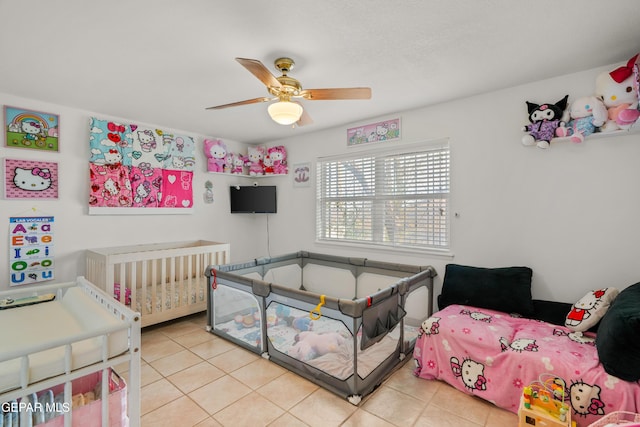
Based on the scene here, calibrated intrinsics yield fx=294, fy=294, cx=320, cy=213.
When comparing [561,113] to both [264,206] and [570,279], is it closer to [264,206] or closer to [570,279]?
[570,279]

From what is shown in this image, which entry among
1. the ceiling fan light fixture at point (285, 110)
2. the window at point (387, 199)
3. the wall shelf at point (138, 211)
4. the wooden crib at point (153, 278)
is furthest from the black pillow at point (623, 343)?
the wall shelf at point (138, 211)

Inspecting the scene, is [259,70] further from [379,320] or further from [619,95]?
[619,95]

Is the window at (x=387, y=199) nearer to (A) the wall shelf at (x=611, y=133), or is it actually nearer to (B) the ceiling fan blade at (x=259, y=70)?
(A) the wall shelf at (x=611, y=133)

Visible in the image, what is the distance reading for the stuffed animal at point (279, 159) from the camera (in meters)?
4.02

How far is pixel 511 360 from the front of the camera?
1.75 meters

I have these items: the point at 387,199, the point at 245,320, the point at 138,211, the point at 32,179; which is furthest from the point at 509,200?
the point at 32,179

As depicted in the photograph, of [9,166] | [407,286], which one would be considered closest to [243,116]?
[9,166]

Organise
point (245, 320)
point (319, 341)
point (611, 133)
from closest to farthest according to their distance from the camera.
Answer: point (611, 133) → point (319, 341) → point (245, 320)

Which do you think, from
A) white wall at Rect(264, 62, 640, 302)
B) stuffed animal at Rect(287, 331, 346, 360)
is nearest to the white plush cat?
stuffed animal at Rect(287, 331, 346, 360)

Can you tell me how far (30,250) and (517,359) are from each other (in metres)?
3.92

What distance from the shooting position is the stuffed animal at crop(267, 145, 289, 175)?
13.2 feet

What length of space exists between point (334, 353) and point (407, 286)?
30.8 inches

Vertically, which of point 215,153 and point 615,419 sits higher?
point 215,153

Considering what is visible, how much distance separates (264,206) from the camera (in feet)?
13.5
